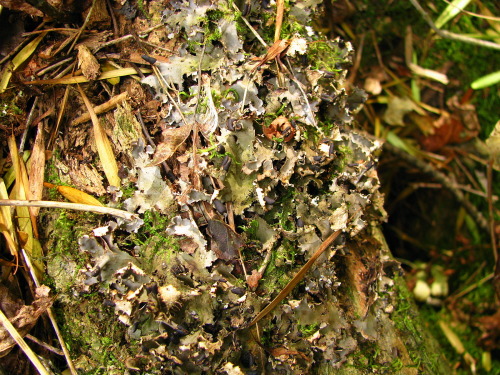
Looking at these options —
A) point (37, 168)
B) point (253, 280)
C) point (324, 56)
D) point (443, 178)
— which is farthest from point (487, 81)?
point (37, 168)

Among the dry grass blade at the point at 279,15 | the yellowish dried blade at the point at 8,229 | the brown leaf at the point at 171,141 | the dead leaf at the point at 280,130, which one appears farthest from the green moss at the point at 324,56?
the yellowish dried blade at the point at 8,229

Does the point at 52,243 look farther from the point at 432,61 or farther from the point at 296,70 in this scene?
the point at 432,61

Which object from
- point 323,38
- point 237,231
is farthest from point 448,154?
point 237,231

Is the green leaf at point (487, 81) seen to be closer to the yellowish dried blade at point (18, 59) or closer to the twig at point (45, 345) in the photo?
the yellowish dried blade at point (18, 59)

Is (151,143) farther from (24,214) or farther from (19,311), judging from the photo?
(19,311)

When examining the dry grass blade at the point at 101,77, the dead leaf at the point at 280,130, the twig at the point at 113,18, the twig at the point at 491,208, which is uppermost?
the twig at the point at 113,18

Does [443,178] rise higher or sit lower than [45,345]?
lower
